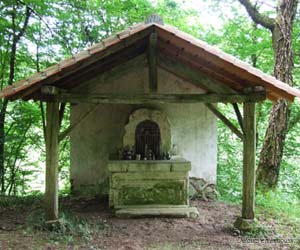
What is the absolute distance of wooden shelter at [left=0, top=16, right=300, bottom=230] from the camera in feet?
13.0

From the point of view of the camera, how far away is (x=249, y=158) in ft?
15.1

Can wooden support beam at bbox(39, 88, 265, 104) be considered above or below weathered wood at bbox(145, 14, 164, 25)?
below

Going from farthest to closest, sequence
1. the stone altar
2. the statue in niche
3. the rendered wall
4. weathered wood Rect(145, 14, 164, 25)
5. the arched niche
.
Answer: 1. the rendered wall
2. the statue in niche
3. the arched niche
4. the stone altar
5. weathered wood Rect(145, 14, 164, 25)

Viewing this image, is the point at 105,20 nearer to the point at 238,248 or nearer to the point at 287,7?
the point at 287,7

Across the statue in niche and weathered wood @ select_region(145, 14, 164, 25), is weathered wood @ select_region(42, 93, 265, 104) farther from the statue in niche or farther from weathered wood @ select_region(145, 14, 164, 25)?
the statue in niche

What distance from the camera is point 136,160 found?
5.74 m

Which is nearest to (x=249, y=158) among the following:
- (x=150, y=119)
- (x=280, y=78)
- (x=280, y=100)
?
(x=150, y=119)

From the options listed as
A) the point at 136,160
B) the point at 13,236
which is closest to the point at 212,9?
the point at 136,160

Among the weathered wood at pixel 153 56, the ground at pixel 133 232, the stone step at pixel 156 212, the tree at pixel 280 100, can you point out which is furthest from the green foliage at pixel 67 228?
the tree at pixel 280 100

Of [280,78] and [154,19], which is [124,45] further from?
[280,78]

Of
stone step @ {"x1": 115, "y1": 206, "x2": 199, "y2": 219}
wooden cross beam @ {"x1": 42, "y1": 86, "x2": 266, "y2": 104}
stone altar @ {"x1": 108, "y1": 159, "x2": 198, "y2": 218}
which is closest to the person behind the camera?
wooden cross beam @ {"x1": 42, "y1": 86, "x2": 266, "y2": 104}

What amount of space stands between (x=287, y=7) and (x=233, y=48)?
195cm

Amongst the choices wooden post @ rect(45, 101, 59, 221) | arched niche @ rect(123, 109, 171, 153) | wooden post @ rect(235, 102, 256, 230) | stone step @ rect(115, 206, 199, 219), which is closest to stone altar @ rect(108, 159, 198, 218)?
stone step @ rect(115, 206, 199, 219)

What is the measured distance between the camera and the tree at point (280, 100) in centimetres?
668
